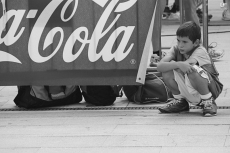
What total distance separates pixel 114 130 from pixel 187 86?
0.81m

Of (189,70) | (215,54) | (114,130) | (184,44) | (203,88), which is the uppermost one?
(184,44)

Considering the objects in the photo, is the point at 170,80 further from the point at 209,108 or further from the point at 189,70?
the point at 209,108

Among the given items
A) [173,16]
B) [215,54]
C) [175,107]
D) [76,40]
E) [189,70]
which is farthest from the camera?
[173,16]

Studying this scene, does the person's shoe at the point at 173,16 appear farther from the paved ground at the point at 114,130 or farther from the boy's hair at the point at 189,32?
the boy's hair at the point at 189,32

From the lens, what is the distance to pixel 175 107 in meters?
5.58

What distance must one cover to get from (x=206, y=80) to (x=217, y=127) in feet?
1.67

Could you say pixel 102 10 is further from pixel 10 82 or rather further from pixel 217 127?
pixel 217 127

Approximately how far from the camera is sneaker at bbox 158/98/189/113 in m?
5.59

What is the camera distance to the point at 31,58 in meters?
5.94

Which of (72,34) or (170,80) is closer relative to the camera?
(170,80)

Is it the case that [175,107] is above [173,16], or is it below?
above

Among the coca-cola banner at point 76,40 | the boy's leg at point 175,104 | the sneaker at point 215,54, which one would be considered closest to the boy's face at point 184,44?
the boy's leg at point 175,104

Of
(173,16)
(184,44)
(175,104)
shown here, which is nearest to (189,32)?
(184,44)

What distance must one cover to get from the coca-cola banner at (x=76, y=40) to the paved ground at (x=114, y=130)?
359 millimetres
